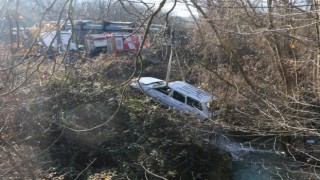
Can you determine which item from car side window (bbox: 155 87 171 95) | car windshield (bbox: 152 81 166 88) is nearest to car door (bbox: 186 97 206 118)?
car side window (bbox: 155 87 171 95)

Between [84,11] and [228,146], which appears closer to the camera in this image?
[84,11]

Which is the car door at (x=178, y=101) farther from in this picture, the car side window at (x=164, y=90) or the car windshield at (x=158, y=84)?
the car windshield at (x=158, y=84)

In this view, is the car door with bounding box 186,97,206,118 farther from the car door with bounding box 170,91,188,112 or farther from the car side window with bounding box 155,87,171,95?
the car side window with bounding box 155,87,171,95

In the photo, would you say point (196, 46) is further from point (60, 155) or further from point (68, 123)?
point (60, 155)

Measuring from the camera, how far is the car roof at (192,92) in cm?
1406

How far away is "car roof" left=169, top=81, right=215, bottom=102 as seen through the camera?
1406 centimetres

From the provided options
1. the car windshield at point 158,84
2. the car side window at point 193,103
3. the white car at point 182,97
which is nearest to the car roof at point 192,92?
the white car at point 182,97

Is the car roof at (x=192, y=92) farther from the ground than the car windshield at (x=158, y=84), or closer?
closer

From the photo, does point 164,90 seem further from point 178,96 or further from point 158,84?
point 178,96

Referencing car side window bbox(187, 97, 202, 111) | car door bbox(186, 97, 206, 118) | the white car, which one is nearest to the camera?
car door bbox(186, 97, 206, 118)

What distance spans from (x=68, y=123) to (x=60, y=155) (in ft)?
3.81

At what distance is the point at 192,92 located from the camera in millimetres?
14453

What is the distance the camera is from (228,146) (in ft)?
38.1

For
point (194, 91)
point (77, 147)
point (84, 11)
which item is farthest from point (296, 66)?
point (84, 11)
